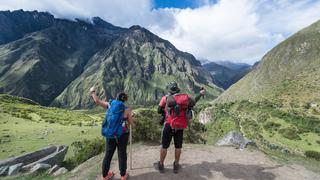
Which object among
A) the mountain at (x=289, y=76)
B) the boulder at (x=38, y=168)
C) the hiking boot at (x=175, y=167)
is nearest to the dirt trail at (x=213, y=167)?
the hiking boot at (x=175, y=167)

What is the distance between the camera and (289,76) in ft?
470

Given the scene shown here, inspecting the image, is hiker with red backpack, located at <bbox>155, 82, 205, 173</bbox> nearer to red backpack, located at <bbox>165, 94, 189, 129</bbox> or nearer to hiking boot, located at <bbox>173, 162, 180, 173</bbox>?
red backpack, located at <bbox>165, 94, 189, 129</bbox>

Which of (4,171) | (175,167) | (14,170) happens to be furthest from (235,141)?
(4,171)

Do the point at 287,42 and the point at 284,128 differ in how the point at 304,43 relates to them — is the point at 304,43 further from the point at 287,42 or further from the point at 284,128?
the point at 284,128

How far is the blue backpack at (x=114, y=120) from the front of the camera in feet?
37.9

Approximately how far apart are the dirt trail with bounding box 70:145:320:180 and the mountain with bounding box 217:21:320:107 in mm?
96386

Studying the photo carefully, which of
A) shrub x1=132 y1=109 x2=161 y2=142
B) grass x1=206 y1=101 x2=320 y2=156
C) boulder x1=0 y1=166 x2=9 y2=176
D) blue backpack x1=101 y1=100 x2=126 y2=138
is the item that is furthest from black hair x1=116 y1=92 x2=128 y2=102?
grass x1=206 y1=101 x2=320 y2=156

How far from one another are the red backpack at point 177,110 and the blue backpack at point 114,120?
1.88 meters

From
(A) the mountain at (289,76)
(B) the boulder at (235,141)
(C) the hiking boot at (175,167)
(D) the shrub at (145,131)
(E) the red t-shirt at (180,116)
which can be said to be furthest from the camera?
(A) the mountain at (289,76)

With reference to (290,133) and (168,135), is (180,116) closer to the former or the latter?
(168,135)

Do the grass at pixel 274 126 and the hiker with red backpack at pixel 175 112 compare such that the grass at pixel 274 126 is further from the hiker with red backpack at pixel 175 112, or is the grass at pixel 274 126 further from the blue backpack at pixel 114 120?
the blue backpack at pixel 114 120

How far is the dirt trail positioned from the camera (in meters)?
13.5

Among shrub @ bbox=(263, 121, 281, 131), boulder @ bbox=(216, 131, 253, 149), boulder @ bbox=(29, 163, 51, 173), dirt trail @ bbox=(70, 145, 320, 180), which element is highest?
shrub @ bbox=(263, 121, 281, 131)

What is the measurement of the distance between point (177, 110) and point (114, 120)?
2457 mm
